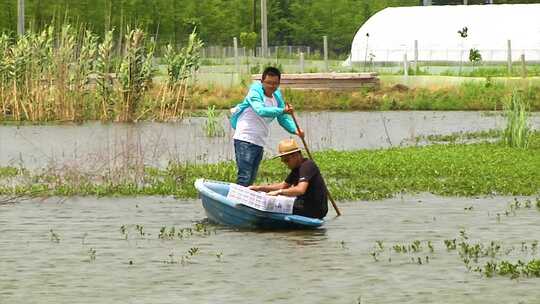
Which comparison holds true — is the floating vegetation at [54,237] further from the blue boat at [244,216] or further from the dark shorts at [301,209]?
the dark shorts at [301,209]

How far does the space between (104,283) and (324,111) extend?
1183 inches

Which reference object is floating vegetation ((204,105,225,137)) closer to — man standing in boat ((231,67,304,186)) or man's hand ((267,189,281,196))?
man standing in boat ((231,67,304,186))

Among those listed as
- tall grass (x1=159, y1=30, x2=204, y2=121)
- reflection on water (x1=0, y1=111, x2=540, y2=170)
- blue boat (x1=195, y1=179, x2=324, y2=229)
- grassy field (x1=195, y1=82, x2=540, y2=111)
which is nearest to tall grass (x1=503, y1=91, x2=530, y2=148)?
reflection on water (x1=0, y1=111, x2=540, y2=170)

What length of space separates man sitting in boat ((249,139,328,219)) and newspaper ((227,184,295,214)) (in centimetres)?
9

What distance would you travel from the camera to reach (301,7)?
97188mm

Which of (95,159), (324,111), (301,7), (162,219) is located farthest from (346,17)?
(162,219)

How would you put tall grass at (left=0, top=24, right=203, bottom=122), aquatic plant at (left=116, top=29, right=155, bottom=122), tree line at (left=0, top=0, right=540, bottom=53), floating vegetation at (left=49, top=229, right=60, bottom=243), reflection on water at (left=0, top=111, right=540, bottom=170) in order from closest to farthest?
floating vegetation at (left=49, top=229, right=60, bottom=243), reflection on water at (left=0, top=111, right=540, bottom=170), tall grass at (left=0, top=24, right=203, bottom=122), aquatic plant at (left=116, top=29, right=155, bottom=122), tree line at (left=0, top=0, right=540, bottom=53)

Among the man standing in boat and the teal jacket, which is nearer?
the teal jacket

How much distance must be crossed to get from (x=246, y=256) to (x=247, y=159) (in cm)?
270

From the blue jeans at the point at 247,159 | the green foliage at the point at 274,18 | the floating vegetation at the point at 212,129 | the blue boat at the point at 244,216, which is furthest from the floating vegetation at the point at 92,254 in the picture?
the green foliage at the point at 274,18

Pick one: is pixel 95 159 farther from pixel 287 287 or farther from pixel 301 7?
pixel 301 7

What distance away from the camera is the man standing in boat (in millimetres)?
17938

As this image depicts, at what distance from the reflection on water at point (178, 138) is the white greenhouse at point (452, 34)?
26616 mm

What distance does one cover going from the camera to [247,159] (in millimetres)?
18438
